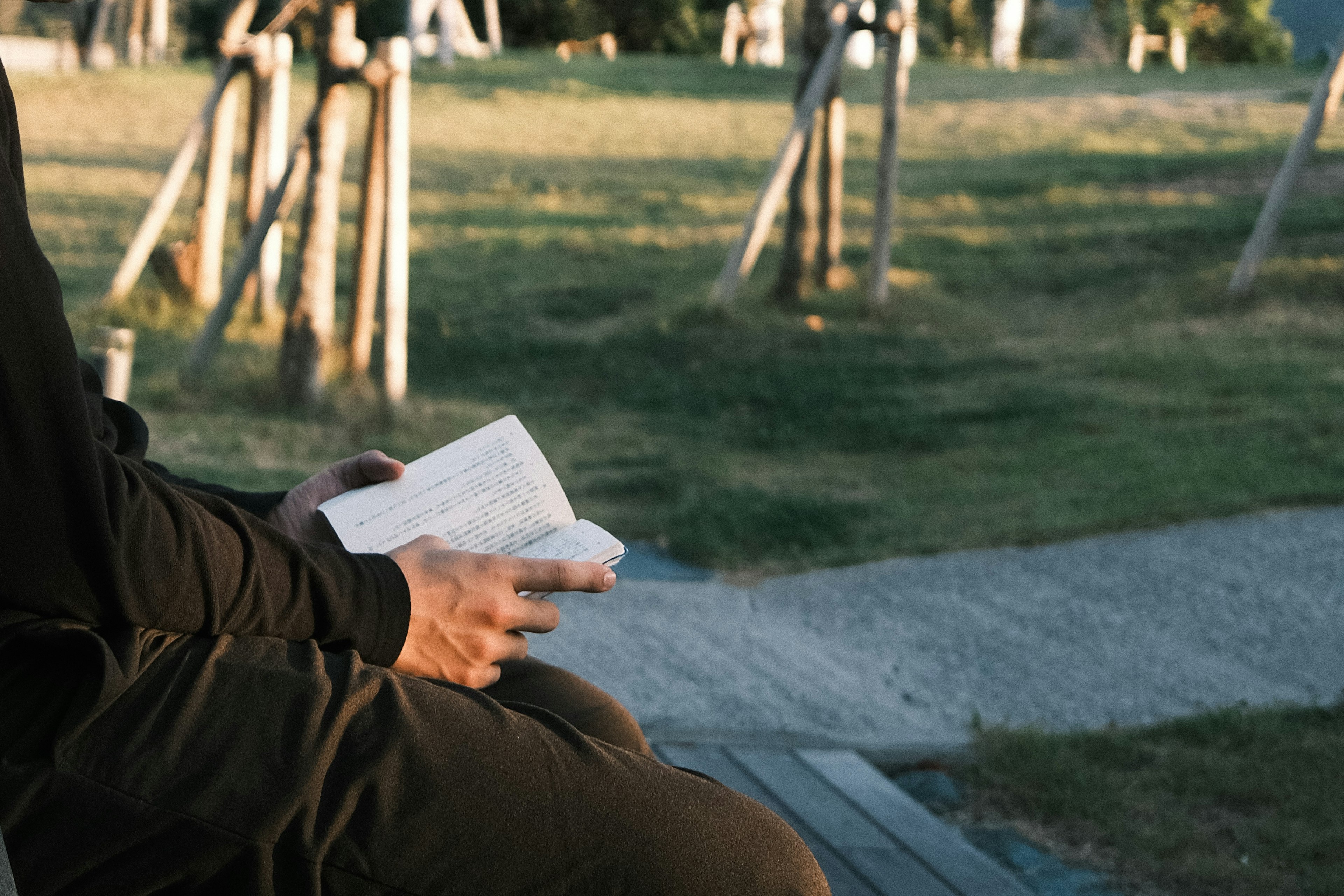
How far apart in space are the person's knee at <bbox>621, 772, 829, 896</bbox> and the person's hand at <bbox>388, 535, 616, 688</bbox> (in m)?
0.28

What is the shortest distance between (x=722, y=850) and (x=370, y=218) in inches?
240

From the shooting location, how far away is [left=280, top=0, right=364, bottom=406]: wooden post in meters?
7.29

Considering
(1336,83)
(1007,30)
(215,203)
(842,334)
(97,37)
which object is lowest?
(842,334)

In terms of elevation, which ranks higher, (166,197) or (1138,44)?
(1138,44)

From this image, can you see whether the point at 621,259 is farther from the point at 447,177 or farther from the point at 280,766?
the point at 280,766

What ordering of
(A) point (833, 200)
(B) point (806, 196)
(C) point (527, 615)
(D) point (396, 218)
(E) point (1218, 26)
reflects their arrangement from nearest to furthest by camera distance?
(C) point (527, 615)
(D) point (396, 218)
(A) point (833, 200)
(B) point (806, 196)
(E) point (1218, 26)

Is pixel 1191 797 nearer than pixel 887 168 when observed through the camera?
Yes

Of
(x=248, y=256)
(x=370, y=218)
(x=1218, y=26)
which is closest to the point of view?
(x=370, y=218)

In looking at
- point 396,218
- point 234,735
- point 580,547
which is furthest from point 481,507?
point 396,218

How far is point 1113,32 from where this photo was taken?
33.5 meters

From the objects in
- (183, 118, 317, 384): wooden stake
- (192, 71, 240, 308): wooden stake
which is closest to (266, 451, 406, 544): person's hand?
(183, 118, 317, 384): wooden stake

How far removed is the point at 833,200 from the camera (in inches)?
417

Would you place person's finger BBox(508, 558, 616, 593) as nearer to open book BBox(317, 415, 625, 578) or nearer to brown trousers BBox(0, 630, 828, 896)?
open book BBox(317, 415, 625, 578)

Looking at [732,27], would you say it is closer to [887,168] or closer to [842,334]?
[887,168]
